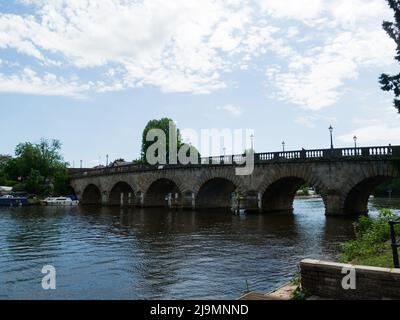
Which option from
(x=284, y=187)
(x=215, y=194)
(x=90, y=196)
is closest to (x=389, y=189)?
(x=215, y=194)

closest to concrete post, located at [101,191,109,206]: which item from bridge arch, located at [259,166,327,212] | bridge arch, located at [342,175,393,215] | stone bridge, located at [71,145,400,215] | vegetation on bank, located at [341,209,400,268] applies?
stone bridge, located at [71,145,400,215]

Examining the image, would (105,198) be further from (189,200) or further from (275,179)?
(275,179)

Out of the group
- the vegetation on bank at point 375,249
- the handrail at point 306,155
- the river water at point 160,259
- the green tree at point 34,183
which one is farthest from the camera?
the green tree at point 34,183

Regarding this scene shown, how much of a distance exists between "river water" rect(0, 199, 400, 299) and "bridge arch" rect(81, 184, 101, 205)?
46321mm

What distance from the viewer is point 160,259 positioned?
629 inches

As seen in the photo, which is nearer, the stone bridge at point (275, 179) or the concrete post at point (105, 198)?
the stone bridge at point (275, 179)

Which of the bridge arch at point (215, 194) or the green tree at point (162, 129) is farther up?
the green tree at point (162, 129)

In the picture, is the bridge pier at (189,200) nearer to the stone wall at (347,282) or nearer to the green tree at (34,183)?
the stone wall at (347,282)

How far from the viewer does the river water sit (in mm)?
11523

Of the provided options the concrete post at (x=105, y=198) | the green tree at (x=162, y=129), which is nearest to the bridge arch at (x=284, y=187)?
the concrete post at (x=105, y=198)

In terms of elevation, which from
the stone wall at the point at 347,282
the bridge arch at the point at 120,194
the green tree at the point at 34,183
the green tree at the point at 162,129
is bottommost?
the stone wall at the point at 347,282

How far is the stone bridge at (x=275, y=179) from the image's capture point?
1195 inches

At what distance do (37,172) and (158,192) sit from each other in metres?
37.3
